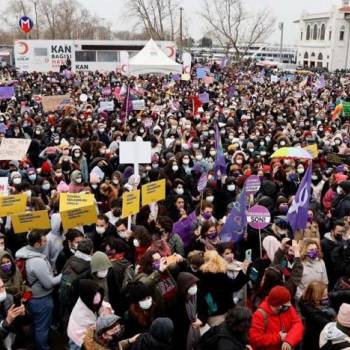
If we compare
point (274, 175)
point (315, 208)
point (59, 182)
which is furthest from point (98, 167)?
point (315, 208)

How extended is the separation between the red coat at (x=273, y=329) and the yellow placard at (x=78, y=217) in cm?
250

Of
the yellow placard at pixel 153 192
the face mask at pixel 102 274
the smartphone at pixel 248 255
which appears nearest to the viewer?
the face mask at pixel 102 274

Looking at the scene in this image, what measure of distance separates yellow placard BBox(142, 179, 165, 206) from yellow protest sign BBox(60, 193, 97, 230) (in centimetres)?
83

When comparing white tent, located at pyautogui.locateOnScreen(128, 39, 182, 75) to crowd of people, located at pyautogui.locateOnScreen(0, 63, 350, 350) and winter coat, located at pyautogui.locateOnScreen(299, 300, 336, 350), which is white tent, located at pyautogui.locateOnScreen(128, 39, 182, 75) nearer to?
crowd of people, located at pyautogui.locateOnScreen(0, 63, 350, 350)

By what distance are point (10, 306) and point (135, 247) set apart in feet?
5.10

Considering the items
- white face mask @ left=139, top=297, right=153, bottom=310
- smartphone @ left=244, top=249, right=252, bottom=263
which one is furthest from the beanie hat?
smartphone @ left=244, top=249, right=252, bottom=263

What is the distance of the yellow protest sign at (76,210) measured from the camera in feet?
18.2

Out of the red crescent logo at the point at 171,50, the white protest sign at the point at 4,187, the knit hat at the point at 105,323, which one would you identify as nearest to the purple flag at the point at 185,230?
the knit hat at the point at 105,323

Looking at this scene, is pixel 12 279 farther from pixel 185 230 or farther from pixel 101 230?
pixel 185 230

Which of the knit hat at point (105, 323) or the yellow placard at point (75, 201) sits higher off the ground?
the yellow placard at point (75, 201)

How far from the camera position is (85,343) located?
365 cm

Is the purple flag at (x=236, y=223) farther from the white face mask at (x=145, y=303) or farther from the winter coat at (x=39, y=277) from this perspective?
the winter coat at (x=39, y=277)

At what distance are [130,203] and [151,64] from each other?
18.1m

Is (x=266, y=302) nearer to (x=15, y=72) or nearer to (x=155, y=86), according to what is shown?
(x=155, y=86)
